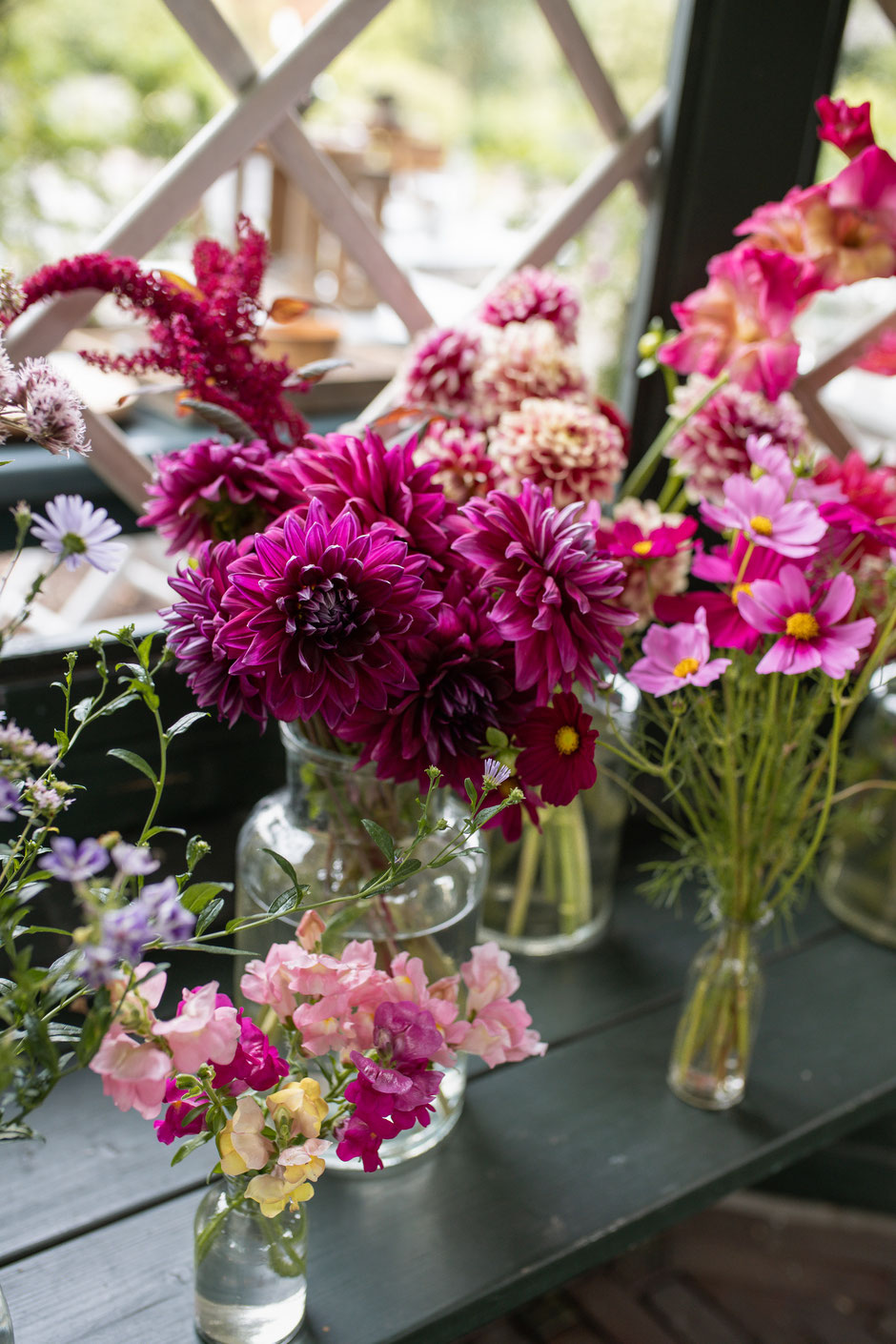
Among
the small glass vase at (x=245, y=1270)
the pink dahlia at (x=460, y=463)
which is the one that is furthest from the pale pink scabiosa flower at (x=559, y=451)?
the small glass vase at (x=245, y=1270)

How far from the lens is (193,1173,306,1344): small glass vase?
1.85 ft

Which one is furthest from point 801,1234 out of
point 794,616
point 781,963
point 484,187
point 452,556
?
point 484,187

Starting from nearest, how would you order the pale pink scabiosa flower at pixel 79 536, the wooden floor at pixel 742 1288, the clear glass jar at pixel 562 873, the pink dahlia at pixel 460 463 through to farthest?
the pale pink scabiosa flower at pixel 79 536 < the pink dahlia at pixel 460 463 < the clear glass jar at pixel 562 873 < the wooden floor at pixel 742 1288

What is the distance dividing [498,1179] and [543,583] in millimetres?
416

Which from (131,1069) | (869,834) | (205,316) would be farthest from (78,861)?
(869,834)

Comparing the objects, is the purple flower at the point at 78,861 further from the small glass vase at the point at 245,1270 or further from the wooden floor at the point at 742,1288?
the wooden floor at the point at 742,1288

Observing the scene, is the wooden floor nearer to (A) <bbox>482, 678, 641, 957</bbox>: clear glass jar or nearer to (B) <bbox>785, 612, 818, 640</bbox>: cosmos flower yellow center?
(A) <bbox>482, 678, 641, 957</bbox>: clear glass jar

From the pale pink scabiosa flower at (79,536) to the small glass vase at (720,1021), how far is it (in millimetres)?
492

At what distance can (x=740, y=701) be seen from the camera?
2.33 ft

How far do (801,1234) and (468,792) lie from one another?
112 cm

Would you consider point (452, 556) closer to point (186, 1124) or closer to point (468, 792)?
point (468, 792)

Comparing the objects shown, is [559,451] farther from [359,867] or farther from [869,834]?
[869,834]

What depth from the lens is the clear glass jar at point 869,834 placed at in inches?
39.3

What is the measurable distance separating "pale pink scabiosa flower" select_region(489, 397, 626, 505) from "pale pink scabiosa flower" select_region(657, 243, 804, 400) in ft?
0.33
